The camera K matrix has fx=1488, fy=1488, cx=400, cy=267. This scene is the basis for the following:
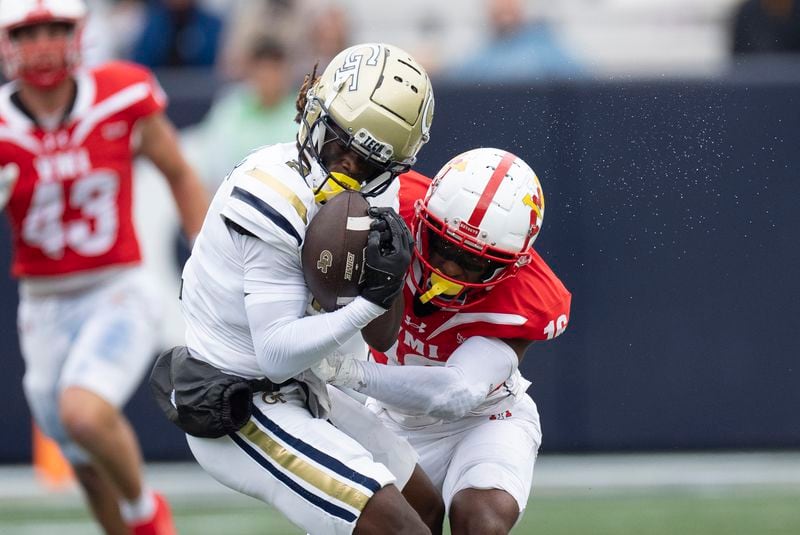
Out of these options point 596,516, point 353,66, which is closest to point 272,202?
point 353,66

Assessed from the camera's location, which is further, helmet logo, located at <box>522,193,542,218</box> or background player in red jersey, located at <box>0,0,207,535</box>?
background player in red jersey, located at <box>0,0,207,535</box>

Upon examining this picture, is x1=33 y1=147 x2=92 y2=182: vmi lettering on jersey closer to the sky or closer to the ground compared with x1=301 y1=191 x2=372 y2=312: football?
closer to the ground

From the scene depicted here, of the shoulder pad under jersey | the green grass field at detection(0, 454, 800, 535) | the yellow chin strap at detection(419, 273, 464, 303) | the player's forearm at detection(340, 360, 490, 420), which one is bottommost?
the green grass field at detection(0, 454, 800, 535)

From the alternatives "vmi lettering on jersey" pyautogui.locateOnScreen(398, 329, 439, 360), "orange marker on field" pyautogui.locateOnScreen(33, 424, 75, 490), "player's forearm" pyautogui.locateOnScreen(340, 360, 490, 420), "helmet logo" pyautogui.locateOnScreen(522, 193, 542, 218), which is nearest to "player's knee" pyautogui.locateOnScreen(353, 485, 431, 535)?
"player's forearm" pyautogui.locateOnScreen(340, 360, 490, 420)

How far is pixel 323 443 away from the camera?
12.5 ft

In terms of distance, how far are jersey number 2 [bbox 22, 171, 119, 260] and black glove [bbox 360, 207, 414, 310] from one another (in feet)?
8.24

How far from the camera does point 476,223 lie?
4.01m

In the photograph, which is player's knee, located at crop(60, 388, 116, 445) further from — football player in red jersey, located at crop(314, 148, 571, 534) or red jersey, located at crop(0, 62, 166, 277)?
football player in red jersey, located at crop(314, 148, 571, 534)

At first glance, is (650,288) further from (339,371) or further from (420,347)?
(339,371)

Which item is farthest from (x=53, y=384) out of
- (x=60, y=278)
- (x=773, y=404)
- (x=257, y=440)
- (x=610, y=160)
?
(x=773, y=404)

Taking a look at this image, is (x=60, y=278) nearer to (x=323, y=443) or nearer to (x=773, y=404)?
(x=323, y=443)

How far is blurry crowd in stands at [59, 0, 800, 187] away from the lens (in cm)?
764

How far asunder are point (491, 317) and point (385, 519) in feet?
2.44

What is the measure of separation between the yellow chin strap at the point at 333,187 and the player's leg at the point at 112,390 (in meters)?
2.02
